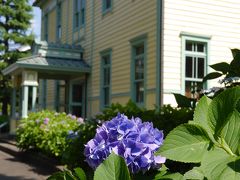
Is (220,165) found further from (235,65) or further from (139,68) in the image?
(139,68)

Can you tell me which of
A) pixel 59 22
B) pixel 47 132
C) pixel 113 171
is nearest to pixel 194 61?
pixel 47 132

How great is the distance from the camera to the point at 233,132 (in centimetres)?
108

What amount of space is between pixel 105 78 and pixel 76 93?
4297 mm

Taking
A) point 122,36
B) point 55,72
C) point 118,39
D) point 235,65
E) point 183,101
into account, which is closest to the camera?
point 235,65

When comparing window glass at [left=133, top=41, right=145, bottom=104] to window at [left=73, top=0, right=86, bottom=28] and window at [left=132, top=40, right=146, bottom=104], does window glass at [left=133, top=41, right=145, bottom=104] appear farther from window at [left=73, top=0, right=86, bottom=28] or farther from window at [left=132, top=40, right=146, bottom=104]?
window at [left=73, top=0, right=86, bottom=28]

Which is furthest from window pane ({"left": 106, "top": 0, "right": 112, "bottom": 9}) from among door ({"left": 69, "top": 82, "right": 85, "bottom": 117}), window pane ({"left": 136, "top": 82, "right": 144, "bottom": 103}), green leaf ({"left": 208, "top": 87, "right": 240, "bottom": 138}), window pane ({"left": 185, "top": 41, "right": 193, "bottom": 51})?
green leaf ({"left": 208, "top": 87, "right": 240, "bottom": 138})

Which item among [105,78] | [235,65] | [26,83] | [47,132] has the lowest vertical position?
[47,132]

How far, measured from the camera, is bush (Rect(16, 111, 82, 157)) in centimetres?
1031

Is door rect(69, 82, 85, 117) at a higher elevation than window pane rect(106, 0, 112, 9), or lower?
lower

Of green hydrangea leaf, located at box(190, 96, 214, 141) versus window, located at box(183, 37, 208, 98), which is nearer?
green hydrangea leaf, located at box(190, 96, 214, 141)

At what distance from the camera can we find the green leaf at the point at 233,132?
1.07 m

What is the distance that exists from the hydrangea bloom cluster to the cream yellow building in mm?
8581

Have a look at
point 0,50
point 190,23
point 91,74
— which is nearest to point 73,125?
point 190,23

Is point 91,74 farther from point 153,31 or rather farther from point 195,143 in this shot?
point 195,143
